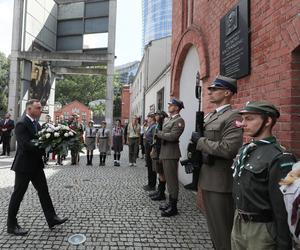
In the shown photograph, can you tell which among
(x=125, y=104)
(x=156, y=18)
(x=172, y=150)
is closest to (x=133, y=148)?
(x=172, y=150)

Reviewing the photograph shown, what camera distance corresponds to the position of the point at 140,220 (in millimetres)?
5531

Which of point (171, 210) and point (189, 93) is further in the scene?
point (189, 93)

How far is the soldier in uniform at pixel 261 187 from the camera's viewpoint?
6.95ft

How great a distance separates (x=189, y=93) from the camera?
330 inches

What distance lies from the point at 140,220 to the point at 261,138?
11.7 feet

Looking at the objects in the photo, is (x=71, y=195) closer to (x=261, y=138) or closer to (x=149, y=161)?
(x=149, y=161)

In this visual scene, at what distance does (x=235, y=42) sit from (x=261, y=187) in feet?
10.1

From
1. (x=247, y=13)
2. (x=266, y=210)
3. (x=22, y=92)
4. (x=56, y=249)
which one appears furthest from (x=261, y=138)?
(x=22, y=92)

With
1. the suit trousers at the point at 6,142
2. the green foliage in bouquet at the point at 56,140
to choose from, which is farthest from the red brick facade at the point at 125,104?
the green foliage in bouquet at the point at 56,140

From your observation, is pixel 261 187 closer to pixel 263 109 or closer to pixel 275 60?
pixel 263 109

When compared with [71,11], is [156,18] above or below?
above

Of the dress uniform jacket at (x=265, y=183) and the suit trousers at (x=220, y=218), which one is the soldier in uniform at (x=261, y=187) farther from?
the suit trousers at (x=220, y=218)

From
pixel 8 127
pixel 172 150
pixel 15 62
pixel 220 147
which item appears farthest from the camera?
pixel 15 62

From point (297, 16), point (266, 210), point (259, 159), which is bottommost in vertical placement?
point (266, 210)
